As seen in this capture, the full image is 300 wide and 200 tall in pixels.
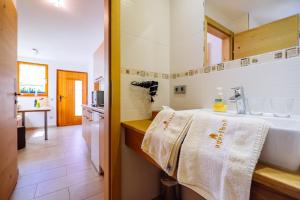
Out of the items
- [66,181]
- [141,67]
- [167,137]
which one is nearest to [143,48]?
[141,67]

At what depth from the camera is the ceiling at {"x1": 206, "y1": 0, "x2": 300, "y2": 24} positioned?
2.59ft

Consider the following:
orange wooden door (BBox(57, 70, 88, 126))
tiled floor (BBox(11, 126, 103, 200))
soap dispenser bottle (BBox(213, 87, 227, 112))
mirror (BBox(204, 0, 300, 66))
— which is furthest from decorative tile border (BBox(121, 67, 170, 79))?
orange wooden door (BBox(57, 70, 88, 126))

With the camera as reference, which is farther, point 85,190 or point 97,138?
point 97,138

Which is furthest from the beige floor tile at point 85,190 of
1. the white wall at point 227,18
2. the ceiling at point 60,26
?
the ceiling at point 60,26

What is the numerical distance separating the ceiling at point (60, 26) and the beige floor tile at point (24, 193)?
7.70 feet

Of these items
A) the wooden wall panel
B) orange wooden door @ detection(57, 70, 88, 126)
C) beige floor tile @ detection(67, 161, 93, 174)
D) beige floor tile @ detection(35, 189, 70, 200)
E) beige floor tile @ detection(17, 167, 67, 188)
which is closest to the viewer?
the wooden wall panel

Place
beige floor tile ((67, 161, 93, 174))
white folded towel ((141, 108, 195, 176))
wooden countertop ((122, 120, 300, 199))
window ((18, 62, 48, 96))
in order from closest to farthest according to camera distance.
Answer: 1. wooden countertop ((122, 120, 300, 199))
2. white folded towel ((141, 108, 195, 176))
3. beige floor tile ((67, 161, 93, 174))
4. window ((18, 62, 48, 96))

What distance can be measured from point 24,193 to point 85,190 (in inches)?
24.2

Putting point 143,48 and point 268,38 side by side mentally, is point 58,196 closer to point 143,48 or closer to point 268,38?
point 143,48

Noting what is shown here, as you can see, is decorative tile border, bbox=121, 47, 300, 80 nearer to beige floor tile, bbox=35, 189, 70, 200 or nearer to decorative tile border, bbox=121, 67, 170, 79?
decorative tile border, bbox=121, 67, 170, 79

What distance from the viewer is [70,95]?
504 centimetres

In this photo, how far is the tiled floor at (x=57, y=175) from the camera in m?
1.47

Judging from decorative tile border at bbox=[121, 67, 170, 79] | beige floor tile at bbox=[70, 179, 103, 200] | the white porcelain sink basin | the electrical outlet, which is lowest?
beige floor tile at bbox=[70, 179, 103, 200]

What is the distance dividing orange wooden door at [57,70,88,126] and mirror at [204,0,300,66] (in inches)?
201
